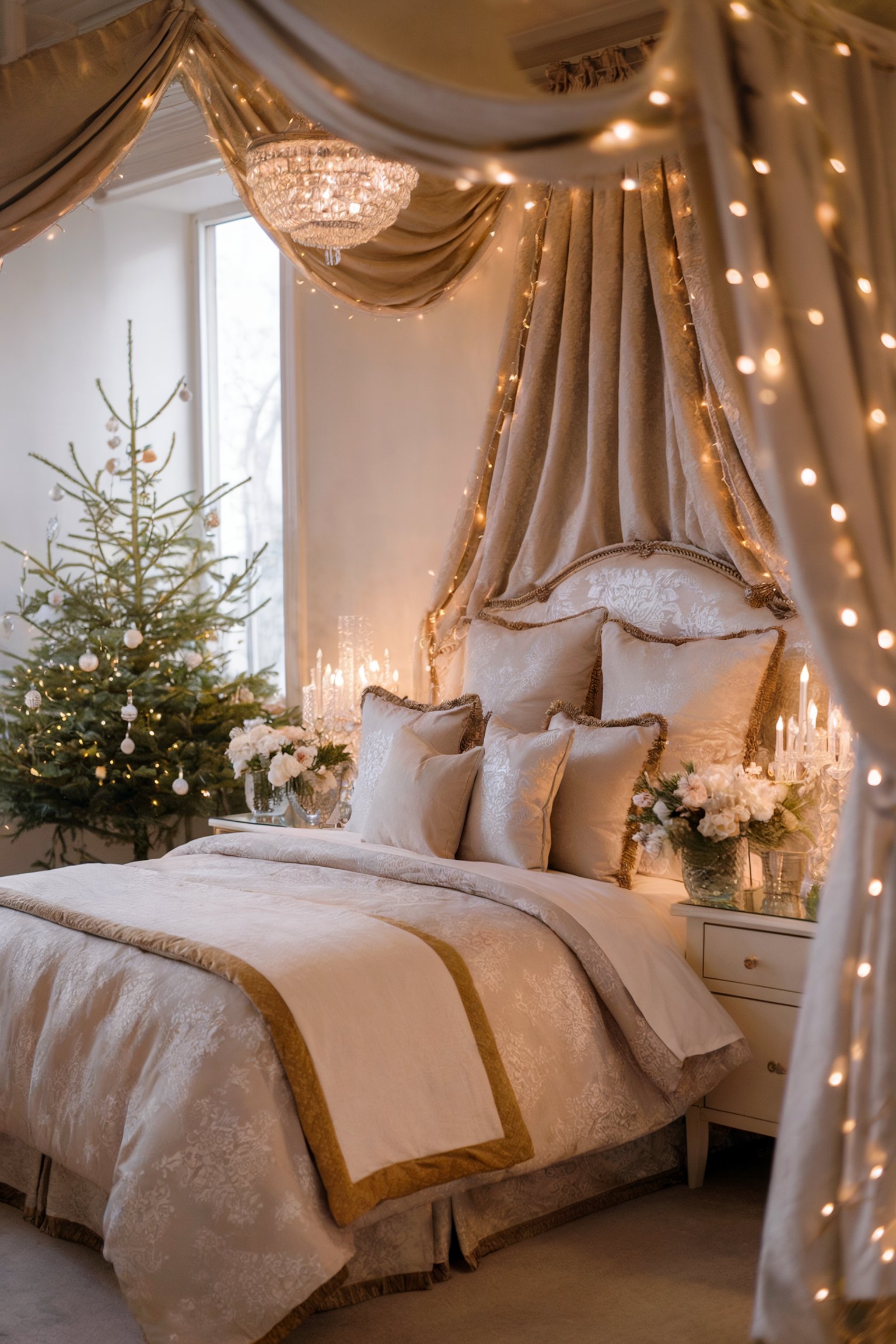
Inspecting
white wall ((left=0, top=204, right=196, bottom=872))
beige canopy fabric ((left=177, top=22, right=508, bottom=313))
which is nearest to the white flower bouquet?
beige canopy fabric ((left=177, top=22, right=508, bottom=313))

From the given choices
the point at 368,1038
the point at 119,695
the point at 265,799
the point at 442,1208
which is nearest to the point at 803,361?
the point at 368,1038

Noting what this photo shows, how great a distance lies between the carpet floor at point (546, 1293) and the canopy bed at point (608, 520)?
0.08 m

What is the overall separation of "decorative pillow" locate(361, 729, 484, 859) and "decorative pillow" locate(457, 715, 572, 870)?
5cm

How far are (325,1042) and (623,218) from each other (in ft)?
8.92

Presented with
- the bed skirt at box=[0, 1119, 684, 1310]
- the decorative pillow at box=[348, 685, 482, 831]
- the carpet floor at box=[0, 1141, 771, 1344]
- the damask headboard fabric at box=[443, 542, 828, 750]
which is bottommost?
the carpet floor at box=[0, 1141, 771, 1344]

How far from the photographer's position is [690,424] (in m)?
3.80

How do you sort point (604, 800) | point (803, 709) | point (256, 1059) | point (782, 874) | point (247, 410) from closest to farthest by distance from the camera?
point (256, 1059), point (782, 874), point (803, 709), point (604, 800), point (247, 410)

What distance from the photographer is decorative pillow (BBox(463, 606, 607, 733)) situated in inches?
153

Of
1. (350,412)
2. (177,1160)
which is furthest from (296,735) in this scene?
(177,1160)

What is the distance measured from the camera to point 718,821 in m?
2.97

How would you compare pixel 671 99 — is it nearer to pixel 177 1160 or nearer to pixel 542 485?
pixel 177 1160

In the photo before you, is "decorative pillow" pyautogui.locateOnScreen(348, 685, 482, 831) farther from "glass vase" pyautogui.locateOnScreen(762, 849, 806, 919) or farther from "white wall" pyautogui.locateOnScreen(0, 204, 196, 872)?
"white wall" pyautogui.locateOnScreen(0, 204, 196, 872)

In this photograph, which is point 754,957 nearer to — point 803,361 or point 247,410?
point 803,361

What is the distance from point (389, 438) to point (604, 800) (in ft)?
7.11
